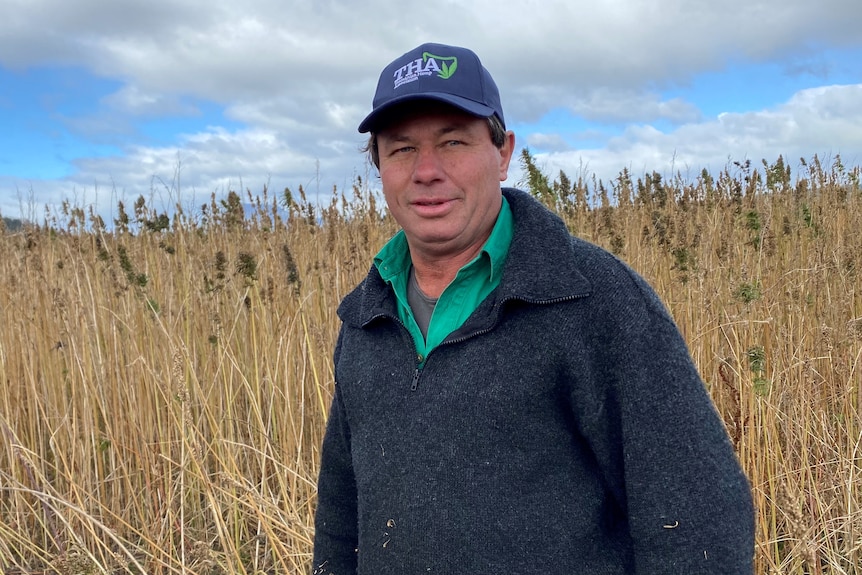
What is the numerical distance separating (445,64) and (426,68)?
4 centimetres

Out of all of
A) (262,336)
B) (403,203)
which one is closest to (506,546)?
(403,203)

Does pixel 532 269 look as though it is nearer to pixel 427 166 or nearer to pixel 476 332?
pixel 476 332

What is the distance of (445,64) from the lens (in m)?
1.40

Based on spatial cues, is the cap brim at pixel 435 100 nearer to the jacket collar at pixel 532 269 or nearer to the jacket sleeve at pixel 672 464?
the jacket collar at pixel 532 269

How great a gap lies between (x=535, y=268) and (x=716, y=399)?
1.87 m

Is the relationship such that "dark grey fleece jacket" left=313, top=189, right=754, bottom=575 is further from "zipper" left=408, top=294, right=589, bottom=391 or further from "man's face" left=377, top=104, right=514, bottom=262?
"man's face" left=377, top=104, right=514, bottom=262

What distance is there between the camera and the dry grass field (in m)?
2.46

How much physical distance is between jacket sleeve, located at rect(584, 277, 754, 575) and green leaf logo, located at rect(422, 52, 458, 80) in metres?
0.59

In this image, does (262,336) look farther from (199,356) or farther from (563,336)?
(563,336)

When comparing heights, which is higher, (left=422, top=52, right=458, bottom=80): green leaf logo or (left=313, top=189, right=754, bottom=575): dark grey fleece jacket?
(left=422, top=52, right=458, bottom=80): green leaf logo

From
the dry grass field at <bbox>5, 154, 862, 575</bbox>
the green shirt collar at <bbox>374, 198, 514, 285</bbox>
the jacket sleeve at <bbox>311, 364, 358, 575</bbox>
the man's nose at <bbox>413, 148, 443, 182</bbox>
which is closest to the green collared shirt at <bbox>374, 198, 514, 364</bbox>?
the green shirt collar at <bbox>374, 198, 514, 285</bbox>

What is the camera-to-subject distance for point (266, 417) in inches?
138

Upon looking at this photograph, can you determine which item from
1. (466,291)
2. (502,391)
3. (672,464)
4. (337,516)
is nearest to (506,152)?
(466,291)

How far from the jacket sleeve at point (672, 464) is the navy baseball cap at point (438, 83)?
0.52m
